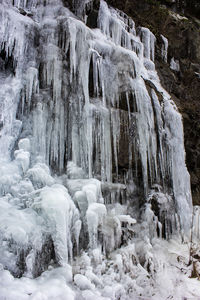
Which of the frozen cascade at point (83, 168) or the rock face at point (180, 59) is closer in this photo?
the frozen cascade at point (83, 168)

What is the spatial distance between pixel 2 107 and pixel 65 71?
1806 millimetres

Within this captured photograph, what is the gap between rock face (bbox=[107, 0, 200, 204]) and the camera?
8.87 metres

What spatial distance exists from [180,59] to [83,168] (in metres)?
8.27

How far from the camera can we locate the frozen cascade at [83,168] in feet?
13.0

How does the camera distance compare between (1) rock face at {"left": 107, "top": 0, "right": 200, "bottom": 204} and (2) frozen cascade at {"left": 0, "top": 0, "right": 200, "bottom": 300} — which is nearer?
(2) frozen cascade at {"left": 0, "top": 0, "right": 200, "bottom": 300}

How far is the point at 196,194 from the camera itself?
868 cm

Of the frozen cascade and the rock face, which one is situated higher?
the rock face

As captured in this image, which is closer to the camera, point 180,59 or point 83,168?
point 83,168

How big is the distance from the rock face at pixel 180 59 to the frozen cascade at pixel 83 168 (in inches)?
51.0

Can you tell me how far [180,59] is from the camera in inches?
458

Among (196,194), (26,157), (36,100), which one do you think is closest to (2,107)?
(36,100)

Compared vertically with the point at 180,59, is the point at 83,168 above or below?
below

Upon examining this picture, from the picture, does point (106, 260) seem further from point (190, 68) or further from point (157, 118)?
point (190, 68)

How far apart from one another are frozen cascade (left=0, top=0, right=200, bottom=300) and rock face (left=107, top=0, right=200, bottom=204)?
4.25 feet
